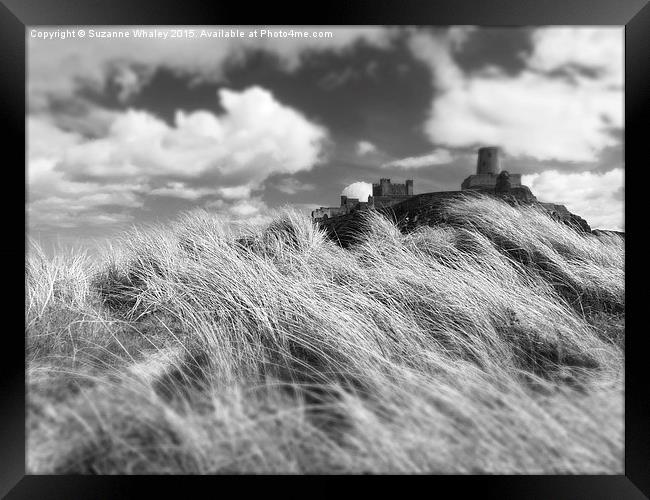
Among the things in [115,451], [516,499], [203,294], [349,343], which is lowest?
[516,499]

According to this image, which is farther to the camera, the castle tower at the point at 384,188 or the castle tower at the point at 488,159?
the castle tower at the point at 384,188

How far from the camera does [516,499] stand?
5.32ft

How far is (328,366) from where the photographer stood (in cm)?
192

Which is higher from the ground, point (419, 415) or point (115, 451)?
point (419, 415)

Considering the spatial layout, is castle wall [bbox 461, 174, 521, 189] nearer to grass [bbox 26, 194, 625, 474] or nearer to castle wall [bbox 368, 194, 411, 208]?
castle wall [bbox 368, 194, 411, 208]

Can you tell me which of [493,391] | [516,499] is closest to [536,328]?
[493,391]

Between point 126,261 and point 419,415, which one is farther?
point 126,261

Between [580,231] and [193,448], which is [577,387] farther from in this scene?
[580,231]

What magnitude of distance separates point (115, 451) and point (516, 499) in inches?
66.4

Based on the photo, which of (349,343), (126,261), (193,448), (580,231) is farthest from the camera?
(580,231)

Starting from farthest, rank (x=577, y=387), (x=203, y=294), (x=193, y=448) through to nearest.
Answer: (x=203, y=294), (x=577, y=387), (x=193, y=448)

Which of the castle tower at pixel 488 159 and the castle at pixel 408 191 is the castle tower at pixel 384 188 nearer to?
the castle at pixel 408 191

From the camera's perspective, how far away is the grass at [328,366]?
1560mm
